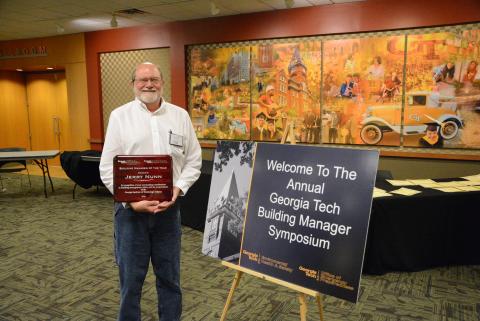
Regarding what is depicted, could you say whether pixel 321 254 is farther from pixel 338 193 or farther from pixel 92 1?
pixel 92 1

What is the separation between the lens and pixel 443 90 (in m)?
4.99

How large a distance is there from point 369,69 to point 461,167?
171 centimetres

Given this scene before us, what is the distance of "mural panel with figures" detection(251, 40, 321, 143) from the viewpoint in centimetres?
576

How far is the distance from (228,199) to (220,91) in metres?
4.25

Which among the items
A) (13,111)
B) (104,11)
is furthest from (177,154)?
(13,111)

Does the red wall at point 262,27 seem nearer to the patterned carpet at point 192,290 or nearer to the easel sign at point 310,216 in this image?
the patterned carpet at point 192,290

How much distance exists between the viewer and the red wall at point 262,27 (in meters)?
4.96

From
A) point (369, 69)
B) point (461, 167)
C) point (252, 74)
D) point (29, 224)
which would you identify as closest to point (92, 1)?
point (252, 74)

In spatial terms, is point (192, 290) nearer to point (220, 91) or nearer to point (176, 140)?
point (176, 140)

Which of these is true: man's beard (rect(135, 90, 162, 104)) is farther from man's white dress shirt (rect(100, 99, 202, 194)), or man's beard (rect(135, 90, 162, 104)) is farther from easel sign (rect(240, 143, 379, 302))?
easel sign (rect(240, 143, 379, 302))

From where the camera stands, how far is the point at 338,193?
6.61ft

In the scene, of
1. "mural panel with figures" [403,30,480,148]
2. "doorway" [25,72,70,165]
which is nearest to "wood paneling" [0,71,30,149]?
"doorway" [25,72,70,165]

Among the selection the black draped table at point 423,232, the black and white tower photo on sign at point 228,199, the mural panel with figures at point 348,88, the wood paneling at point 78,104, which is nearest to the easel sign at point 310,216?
the black and white tower photo on sign at point 228,199

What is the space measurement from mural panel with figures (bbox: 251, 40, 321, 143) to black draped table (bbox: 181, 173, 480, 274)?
2.46 metres
